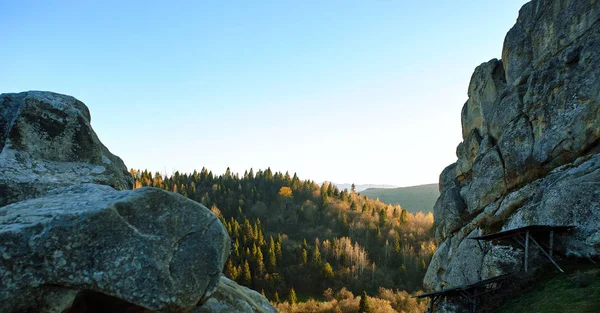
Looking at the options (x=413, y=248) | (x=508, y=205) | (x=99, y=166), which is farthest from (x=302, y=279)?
(x=99, y=166)

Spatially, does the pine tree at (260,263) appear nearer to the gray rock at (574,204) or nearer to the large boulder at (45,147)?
the gray rock at (574,204)

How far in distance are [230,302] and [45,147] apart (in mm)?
7641

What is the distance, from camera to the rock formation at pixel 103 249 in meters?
6.88

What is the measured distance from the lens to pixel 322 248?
14325 cm

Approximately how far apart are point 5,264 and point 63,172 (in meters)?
5.22

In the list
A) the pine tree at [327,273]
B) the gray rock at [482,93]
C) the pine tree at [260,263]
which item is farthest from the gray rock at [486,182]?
the pine tree at [327,273]

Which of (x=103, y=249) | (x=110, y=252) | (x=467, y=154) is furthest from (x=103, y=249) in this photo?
(x=467, y=154)

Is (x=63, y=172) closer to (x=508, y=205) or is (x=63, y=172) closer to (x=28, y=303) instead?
(x=28, y=303)

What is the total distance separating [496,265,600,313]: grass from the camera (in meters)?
15.9

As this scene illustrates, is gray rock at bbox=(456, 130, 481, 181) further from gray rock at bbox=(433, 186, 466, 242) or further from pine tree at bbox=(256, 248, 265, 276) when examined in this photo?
pine tree at bbox=(256, 248, 265, 276)

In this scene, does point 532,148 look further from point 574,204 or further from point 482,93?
point 482,93

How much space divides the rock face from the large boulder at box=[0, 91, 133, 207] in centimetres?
2659

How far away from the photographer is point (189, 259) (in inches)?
321

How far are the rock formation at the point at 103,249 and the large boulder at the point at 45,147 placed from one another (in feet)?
0.23
